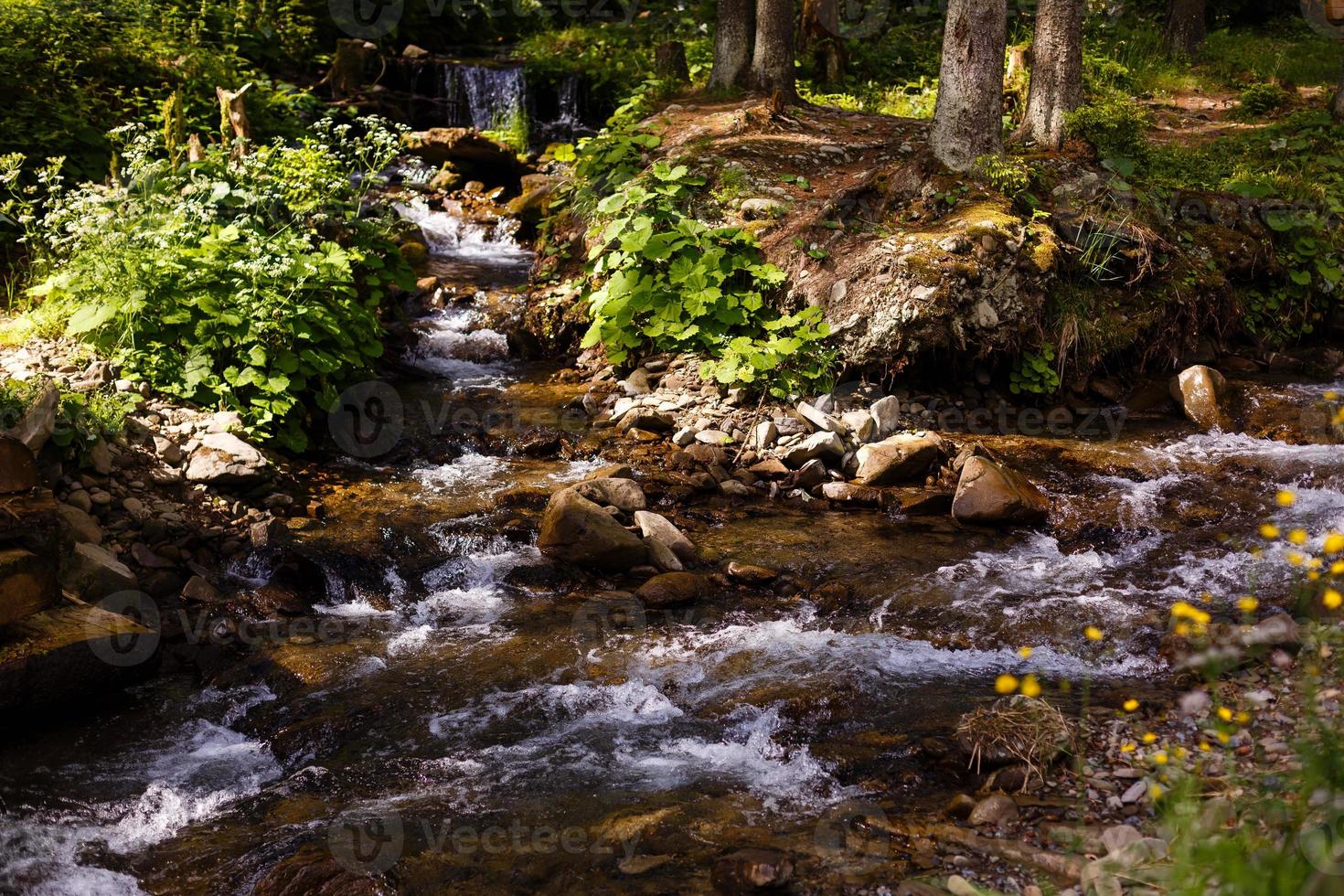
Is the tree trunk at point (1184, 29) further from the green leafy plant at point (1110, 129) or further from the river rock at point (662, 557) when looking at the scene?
the river rock at point (662, 557)

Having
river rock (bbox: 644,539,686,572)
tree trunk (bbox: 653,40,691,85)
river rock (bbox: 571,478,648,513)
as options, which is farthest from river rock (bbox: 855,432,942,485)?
tree trunk (bbox: 653,40,691,85)

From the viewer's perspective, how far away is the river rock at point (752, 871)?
11.4ft

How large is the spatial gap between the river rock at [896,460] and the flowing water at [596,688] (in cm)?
49

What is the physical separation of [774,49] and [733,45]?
75 centimetres

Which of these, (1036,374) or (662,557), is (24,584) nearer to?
(662,557)

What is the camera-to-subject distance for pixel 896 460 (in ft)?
24.6

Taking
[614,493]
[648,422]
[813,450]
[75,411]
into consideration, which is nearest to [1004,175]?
[813,450]

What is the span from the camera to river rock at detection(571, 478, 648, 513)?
6805 millimetres

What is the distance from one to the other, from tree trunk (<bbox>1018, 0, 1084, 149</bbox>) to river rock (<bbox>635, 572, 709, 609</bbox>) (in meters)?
6.55

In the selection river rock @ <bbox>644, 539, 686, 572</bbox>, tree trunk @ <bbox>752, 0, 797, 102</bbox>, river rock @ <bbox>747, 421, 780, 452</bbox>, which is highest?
tree trunk @ <bbox>752, 0, 797, 102</bbox>

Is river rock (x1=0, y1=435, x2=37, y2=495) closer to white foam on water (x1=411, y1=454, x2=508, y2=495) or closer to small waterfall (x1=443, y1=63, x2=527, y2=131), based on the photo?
white foam on water (x1=411, y1=454, x2=508, y2=495)

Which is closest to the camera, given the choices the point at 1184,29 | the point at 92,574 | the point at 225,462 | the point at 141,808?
the point at 141,808

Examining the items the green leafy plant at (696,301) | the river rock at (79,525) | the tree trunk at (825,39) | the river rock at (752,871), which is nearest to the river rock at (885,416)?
the green leafy plant at (696,301)

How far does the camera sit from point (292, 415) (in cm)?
755
